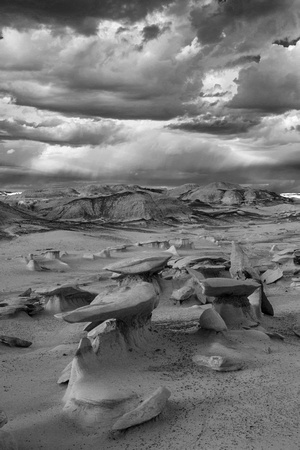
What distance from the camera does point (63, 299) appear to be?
12242 mm

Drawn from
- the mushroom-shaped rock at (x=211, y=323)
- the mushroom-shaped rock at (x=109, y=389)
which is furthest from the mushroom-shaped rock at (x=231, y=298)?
the mushroom-shaped rock at (x=109, y=389)

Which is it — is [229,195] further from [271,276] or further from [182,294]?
[182,294]

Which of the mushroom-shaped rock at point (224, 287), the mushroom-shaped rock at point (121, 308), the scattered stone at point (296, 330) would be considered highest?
the mushroom-shaped rock at point (121, 308)

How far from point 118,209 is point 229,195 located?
57492mm

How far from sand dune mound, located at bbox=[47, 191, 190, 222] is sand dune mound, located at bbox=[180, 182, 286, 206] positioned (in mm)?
46529

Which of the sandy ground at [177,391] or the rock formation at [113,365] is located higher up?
the rock formation at [113,365]

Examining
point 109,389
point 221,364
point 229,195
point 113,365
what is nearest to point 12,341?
point 113,365

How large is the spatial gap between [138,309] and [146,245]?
19.8m

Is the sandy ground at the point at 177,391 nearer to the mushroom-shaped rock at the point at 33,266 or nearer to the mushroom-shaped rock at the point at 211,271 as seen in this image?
the mushroom-shaped rock at the point at 211,271

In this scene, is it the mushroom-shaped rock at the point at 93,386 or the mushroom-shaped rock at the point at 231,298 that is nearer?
the mushroom-shaped rock at the point at 93,386

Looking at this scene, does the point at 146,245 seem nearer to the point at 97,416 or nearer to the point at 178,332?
the point at 178,332

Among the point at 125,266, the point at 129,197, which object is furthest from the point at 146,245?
the point at 129,197

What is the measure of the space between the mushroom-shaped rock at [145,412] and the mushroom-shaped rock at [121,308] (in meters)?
1.73

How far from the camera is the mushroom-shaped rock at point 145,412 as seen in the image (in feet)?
17.8
